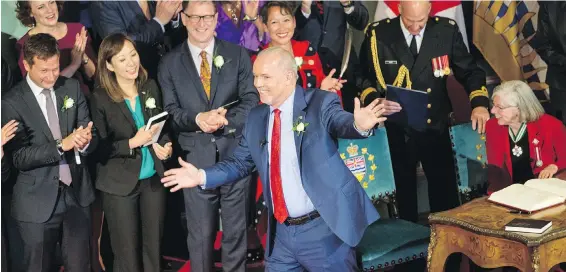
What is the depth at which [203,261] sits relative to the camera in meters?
6.50

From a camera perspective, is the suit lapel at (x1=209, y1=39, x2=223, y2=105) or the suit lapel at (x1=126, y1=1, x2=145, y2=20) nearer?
the suit lapel at (x1=209, y1=39, x2=223, y2=105)

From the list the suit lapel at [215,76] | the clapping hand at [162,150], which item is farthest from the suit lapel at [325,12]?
the clapping hand at [162,150]

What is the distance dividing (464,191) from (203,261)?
5.83 ft

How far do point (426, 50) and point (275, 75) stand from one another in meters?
1.93

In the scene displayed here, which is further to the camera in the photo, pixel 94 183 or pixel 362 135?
pixel 94 183

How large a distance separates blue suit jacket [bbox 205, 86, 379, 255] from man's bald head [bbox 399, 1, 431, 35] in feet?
5.34

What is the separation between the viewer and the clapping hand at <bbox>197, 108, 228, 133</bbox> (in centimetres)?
624

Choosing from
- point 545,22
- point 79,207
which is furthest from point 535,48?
point 79,207

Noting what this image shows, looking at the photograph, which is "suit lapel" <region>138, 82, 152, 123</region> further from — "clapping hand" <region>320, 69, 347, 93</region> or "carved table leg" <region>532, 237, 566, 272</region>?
"carved table leg" <region>532, 237, 566, 272</region>

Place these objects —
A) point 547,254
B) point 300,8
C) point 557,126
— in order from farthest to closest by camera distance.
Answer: point 300,8 < point 557,126 < point 547,254

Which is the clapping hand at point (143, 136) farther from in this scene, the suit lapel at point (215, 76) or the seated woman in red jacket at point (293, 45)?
the seated woman in red jacket at point (293, 45)

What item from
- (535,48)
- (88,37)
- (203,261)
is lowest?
(203,261)

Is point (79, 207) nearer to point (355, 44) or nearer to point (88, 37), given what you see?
point (88, 37)

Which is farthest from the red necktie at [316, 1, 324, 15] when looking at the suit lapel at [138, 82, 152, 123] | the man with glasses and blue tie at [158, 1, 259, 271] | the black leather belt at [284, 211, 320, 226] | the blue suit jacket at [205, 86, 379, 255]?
the black leather belt at [284, 211, 320, 226]
